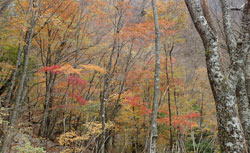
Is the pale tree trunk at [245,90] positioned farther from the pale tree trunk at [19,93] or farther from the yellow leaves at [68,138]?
the pale tree trunk at [19,93]

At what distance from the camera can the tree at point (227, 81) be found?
2.66 meters

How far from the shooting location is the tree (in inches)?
105

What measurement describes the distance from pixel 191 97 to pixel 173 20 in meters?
4.63

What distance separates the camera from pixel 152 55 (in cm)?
1261

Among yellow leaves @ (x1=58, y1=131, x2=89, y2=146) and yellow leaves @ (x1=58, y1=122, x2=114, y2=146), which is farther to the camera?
yellow leaves @ (x1=58, y1=122, x2=114, y2=146)

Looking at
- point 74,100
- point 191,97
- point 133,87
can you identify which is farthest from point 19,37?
point 191,97

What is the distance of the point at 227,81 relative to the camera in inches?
112

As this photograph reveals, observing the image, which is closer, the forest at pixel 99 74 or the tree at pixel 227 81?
the tree at pixel 227 81

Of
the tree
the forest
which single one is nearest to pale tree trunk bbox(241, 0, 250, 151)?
the tree

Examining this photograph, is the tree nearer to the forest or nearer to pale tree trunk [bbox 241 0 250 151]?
pale tree trunk [bbox 241 0 250 151]

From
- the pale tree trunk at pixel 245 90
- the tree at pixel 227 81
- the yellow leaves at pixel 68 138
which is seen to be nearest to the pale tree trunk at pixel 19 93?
the yellow leaves at pixel 68 138

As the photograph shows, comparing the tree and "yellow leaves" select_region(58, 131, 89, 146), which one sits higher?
the tree

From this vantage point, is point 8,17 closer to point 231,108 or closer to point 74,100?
point 74,100

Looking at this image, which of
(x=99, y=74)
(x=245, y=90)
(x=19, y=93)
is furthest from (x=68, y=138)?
(x=245, y=90)
